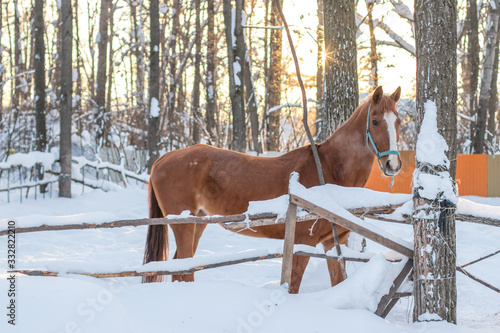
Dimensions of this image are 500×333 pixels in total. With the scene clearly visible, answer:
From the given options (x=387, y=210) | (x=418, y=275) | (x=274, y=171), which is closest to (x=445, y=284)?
(x=418, y=275)

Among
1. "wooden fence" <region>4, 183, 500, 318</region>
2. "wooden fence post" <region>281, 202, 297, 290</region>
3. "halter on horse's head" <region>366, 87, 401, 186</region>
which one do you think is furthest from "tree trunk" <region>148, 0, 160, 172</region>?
"wooden fence post" <region>281, 202, 297, 290</region>

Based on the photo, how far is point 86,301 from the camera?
2887mm

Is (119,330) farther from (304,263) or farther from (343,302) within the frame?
(304,263)

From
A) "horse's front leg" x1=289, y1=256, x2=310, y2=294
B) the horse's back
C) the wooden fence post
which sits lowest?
"horse's front leg" x1=289, y1=256, x2=310, y2=294

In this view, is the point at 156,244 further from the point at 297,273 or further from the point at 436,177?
the point at 436,177

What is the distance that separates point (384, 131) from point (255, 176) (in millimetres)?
1362

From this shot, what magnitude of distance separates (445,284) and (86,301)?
2463 millimetres

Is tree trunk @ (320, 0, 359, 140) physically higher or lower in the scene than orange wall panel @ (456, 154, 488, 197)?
higher

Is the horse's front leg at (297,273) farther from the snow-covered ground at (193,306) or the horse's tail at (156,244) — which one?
the horse's tail at (156,244)

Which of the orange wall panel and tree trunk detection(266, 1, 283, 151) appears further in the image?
tree trunk detection(266, 1, 283, 151)

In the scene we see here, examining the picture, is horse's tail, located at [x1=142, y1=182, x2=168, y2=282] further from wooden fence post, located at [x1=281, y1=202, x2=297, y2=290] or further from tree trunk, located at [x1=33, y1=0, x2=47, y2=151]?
tree trunk, located at [x1=33, y1=0, x2=47, y2=151]

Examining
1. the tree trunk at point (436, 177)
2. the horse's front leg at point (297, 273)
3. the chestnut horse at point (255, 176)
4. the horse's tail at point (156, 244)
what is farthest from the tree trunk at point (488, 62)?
the horse's tail at point (156, 244)

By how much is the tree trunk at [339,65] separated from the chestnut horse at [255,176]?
1620 millimetres

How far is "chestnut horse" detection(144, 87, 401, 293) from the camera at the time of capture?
429 centimetres
